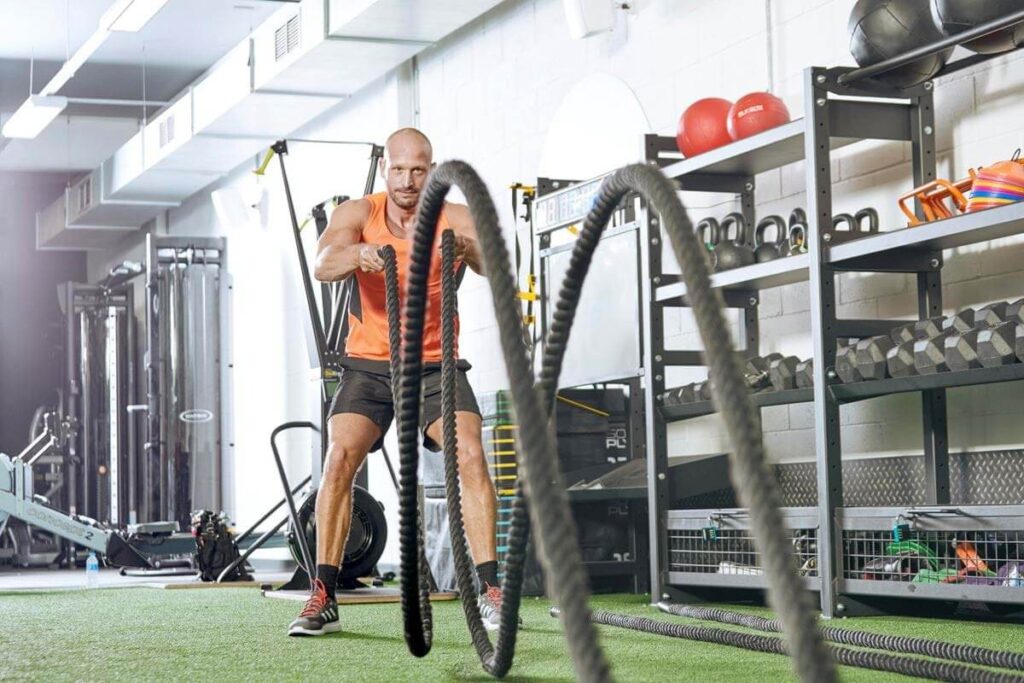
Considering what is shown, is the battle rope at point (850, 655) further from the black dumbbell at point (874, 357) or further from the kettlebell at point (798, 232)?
the kettlebell at point (798, 232)

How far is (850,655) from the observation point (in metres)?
3.35

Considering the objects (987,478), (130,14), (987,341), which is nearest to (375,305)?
(987,341)

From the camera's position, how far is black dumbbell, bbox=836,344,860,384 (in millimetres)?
4512

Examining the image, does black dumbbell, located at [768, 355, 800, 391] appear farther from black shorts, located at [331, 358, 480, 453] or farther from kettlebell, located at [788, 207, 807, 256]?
black shorts, located at [331, 358, 480, 453]

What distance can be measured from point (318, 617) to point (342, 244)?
111 centimetres

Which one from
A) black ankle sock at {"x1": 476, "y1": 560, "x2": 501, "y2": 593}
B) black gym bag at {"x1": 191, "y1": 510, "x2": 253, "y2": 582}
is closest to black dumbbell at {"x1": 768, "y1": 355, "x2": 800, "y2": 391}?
black ankle sock at {"x1": 476, "y1": 560, "x2": 501, "y2": 593}

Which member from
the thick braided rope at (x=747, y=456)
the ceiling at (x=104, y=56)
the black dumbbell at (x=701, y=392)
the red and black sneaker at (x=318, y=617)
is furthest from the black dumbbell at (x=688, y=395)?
the ceiling at (x=104, y=56)

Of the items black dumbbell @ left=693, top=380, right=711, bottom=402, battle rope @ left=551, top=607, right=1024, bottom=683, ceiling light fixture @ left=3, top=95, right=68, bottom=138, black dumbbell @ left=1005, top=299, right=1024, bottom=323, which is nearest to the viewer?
battle rope @ left=551, top=607, right=1024, bottom=683

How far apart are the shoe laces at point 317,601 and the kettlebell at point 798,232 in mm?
2005

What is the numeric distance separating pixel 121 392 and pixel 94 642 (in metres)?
9.06

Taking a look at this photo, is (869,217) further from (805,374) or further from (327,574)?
(327,574)

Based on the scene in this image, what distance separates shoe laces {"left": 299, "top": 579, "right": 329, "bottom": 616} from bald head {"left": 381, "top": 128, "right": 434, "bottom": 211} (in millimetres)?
1173

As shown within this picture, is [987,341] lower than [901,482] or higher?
higher

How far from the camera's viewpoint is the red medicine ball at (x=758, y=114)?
16.7 feet
